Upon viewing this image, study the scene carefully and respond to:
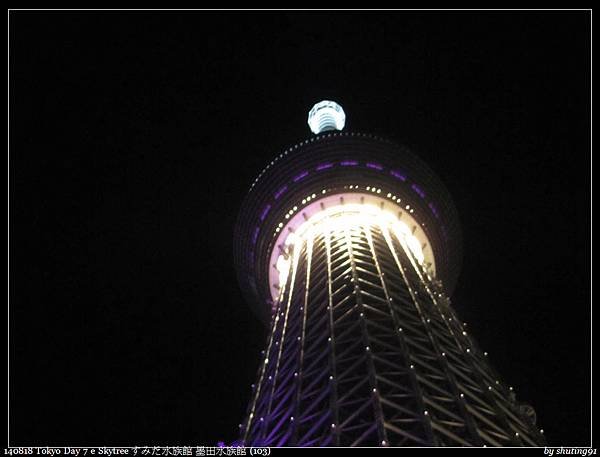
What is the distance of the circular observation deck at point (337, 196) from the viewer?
109 feet

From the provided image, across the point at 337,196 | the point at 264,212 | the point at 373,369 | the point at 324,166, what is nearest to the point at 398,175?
the point at 337,196

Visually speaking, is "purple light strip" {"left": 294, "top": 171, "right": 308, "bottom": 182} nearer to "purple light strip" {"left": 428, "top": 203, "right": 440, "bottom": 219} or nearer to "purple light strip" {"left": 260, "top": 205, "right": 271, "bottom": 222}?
"purple light strip" {"left": 260, "top": 205, "right": 271, "bottom": 222}

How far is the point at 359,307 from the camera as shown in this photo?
21.9 m

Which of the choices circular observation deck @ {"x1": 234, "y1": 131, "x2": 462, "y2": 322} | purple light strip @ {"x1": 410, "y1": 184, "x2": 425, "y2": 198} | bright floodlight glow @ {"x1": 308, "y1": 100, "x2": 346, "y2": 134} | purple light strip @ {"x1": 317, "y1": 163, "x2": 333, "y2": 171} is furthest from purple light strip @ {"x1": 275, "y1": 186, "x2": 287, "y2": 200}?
bright floodlight glow @ {"x1": 308, "y1": 100, "x2": 346, "y2": 134}

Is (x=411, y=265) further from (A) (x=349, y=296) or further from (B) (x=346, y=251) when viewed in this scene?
(A) (x=349, y=296)

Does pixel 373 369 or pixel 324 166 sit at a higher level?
pixel 324 166

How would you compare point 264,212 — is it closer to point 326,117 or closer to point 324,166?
point 324,166

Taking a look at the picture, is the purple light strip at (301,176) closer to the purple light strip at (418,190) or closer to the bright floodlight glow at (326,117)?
the purple light strip at (418,190)

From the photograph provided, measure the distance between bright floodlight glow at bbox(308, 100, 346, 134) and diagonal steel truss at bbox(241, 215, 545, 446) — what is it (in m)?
14.9

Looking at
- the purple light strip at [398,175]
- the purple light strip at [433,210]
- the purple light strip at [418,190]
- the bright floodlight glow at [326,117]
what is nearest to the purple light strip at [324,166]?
the purple light strip at [398,175]

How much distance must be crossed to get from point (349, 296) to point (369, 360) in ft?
17.5

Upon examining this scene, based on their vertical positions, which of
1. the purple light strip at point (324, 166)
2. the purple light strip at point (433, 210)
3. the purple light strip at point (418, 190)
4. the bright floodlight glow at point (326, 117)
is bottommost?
the purple light strip at point (433, 210)

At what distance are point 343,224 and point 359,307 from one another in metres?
9.53

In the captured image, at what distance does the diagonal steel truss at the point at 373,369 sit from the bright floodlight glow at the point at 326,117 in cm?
1492
